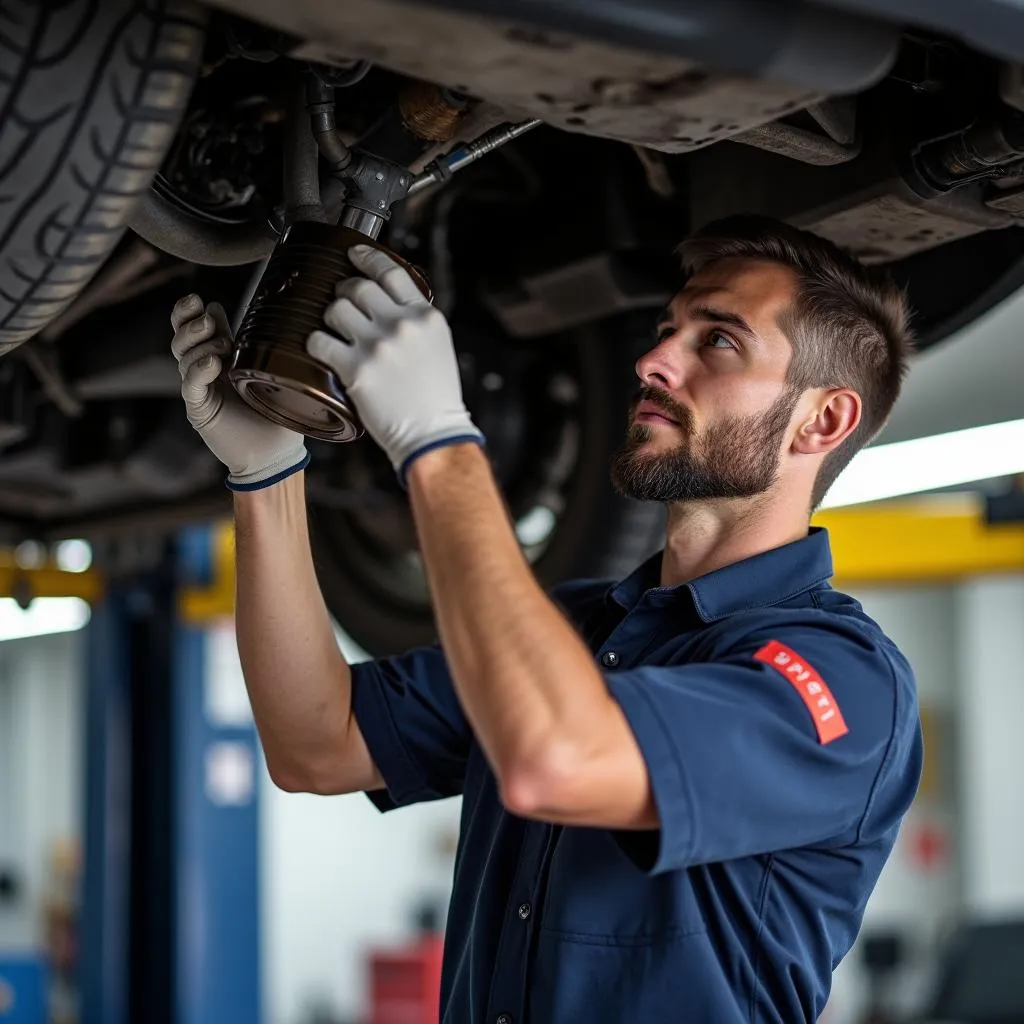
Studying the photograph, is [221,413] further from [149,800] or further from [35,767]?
[35,767]

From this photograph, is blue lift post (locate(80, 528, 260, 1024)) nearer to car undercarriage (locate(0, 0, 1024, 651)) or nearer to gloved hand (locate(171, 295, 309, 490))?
car undercarriage (locate(0, 0, 1024, 651))

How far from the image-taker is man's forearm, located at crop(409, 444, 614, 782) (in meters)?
0.86

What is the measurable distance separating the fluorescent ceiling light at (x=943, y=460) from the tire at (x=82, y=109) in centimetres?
258

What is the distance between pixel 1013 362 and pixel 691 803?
3187 mm

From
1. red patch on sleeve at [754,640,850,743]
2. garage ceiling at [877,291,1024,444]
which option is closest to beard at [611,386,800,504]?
red patch on sleeve at [754,640,850,743]

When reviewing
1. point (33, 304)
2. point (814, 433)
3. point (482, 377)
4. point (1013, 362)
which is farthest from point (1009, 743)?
point (33, 304)

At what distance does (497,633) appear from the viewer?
2.89 ft

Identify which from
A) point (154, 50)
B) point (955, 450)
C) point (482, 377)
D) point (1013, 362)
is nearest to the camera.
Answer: point (154, 50)

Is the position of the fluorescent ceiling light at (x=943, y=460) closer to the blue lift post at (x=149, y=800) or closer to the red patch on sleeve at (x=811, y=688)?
the blue lift post at (x=149, y=800)

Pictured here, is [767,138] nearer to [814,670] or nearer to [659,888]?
[814,670]

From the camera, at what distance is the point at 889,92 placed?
1154mm

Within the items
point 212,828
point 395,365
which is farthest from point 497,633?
point 212,828

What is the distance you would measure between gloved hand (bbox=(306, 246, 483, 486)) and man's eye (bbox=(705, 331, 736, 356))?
308mm

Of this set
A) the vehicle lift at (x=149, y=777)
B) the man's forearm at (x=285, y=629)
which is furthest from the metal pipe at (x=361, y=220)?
the vehicle lift at (x=149, y=777)
